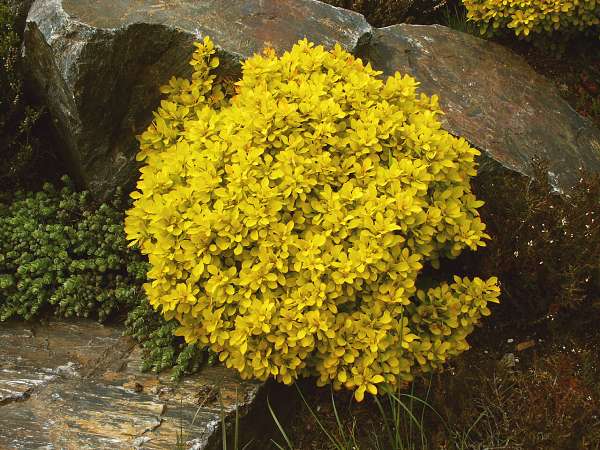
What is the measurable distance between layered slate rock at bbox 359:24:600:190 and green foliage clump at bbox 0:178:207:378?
1913 mm

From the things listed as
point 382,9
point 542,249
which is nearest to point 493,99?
point 382,9

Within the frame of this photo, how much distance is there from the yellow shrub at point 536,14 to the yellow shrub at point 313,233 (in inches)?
78.8

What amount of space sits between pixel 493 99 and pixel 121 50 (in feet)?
7.92

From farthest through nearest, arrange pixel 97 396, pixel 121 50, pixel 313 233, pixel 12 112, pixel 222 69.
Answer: pixel 12 112 < pixel 222 69 < pixel 121 50 < pixel 97 396 < pixel 313 233

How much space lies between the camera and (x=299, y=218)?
9.61 feet

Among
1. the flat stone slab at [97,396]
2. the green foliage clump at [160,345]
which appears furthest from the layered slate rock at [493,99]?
the flat stone slab at [97,396]

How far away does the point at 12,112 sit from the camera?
394cm

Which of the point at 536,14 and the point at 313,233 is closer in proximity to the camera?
the point at 313,233

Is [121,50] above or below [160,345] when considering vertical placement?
above

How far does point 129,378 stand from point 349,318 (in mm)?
1103

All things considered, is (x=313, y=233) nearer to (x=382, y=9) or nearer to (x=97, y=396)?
(x=97, y=396)

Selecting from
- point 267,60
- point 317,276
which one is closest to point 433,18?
point 267,60

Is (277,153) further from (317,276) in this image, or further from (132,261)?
(132,261)

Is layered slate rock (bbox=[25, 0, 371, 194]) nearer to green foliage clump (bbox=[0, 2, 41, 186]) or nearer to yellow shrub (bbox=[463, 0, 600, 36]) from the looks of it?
green foliage clump (bbox=[0, 2, 41, 186])
